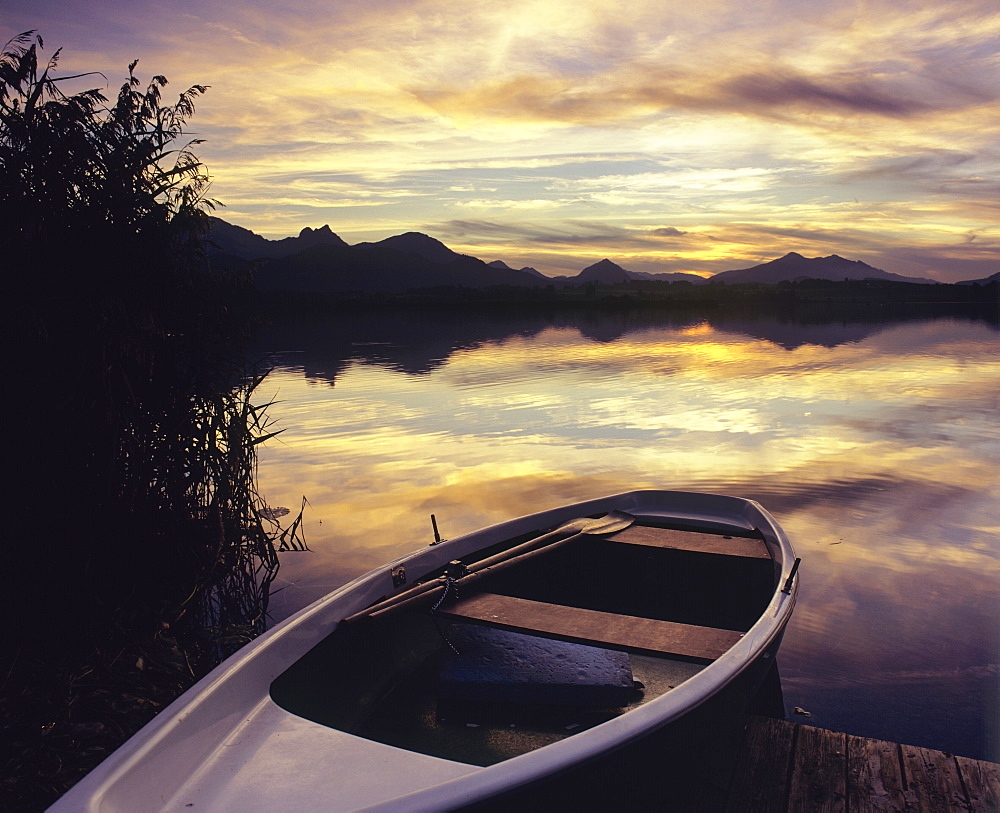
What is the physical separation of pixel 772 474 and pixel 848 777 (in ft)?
28.4

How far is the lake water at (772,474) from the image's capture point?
6039mm

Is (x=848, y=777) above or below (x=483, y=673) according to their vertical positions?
below

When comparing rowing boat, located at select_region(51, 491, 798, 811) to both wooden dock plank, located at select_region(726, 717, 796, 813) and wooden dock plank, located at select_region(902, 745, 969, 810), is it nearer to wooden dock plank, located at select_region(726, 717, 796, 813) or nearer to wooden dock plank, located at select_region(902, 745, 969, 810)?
wooden dock plank, located at select_region(726, 717, 796, 813)

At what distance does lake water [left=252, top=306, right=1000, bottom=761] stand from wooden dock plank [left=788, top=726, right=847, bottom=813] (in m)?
0.81

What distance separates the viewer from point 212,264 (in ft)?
19.8

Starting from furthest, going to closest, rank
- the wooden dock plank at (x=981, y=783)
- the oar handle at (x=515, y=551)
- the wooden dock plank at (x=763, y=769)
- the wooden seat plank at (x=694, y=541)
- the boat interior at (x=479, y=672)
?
the wooden seat plank at (x=694, y=541)
the oar handle at (x=515, y=551)
the wooden dock plank at (x=763, y=769)
the wooden dock plank at (x=981, y=783)
the boat interior at (x=479, y=672)

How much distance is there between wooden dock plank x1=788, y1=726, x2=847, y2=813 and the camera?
3975mm

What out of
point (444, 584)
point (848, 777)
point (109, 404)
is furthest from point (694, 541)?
point (109, 404)

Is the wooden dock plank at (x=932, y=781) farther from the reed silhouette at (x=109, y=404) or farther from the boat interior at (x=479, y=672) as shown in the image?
the reed silhouette at (x=109, y=404)

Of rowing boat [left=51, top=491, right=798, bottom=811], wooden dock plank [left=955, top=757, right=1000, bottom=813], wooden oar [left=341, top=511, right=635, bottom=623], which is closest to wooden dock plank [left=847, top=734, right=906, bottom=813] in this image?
wooden dock plank [left=955, top=757, right=1000, bottom=813]

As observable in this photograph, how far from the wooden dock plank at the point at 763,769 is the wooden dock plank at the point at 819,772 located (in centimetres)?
5

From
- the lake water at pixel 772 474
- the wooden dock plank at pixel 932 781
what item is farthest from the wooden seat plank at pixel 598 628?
the lake water at pixel 772 474

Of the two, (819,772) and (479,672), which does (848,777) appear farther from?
(479,672)

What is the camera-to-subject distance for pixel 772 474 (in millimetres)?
12375
